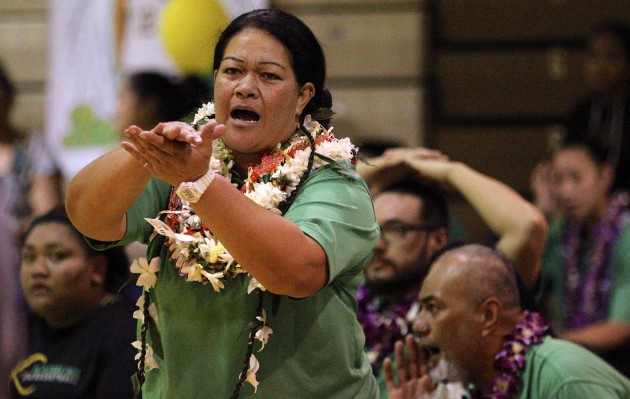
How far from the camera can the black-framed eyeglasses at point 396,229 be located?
4316 millimetres

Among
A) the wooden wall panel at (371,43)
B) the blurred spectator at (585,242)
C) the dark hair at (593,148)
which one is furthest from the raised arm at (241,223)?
the wooden wall panel at (371,43)

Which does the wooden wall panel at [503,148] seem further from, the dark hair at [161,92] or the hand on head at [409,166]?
the hand on head at [409,166]

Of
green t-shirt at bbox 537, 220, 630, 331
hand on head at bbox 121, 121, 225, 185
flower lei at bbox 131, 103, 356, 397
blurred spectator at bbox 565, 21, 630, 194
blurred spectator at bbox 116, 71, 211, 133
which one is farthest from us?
blurred spectator at bbox 565, 21, 630, 194

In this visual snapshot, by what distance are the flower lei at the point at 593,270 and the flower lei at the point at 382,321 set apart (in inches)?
58.6

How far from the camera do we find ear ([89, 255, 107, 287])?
393cm

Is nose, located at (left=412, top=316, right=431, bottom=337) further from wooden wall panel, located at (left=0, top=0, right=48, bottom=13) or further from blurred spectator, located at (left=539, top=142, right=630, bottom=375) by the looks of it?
wooden wall panel, located at (left=0, top=0, right=48, bottom=13)

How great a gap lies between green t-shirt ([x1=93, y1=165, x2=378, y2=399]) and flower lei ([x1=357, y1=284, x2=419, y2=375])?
1.37 metres

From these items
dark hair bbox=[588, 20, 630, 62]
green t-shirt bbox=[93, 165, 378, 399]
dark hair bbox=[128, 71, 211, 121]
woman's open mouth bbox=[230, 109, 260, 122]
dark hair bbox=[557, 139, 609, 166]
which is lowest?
dark hair bbox=[128, 71, 211, 121]

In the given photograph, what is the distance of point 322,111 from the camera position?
9.00ft

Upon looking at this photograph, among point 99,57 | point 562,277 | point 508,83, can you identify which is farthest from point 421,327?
point 508,83

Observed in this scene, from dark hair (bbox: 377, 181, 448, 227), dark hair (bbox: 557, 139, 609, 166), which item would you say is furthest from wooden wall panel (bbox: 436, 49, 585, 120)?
dark hair (bbox: 377, 181, 448, 227)

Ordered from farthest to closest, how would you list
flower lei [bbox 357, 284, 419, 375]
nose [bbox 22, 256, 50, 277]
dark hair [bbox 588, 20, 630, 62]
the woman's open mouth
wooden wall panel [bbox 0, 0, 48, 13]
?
wooden wall panel [bbox 0, 0, 48, 13], dark hair [bbox 588, 20, 630, 62], flower lei [bbox 357, 284, 419, 375], nose [bbox 22, 256, 50, 277], the woman's open mouth

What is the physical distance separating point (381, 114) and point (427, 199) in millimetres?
2556

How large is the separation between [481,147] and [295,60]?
15.0 feet
